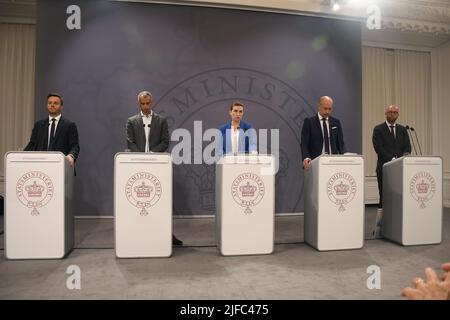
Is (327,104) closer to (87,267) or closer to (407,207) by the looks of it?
(407,207)

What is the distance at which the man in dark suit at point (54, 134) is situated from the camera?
10.5ft

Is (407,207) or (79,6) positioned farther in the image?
(79,6)

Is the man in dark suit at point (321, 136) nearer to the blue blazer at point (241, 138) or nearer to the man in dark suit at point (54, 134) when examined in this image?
the blue blazer at point (241, 138)

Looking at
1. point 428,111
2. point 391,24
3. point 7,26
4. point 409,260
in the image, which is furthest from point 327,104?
point 7,26

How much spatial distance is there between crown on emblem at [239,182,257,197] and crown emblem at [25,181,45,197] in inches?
67.0

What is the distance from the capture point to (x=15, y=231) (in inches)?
108

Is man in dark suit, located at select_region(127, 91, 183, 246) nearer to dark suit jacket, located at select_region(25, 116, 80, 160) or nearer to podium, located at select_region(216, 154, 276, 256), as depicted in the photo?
dark suit jacket, located at select_region(25, 116, 80, 160)

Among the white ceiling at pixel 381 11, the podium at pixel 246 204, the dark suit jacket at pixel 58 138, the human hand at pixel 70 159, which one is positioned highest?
the white ceiling at pixel 381 11

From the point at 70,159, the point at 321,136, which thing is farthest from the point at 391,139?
the point at 70,159

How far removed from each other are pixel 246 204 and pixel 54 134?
79.2 inches

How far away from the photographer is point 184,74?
5.04 m

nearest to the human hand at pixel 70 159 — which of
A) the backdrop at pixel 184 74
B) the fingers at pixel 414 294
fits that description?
the backdrop at pixel 184 74

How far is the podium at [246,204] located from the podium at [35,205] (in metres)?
1.39
